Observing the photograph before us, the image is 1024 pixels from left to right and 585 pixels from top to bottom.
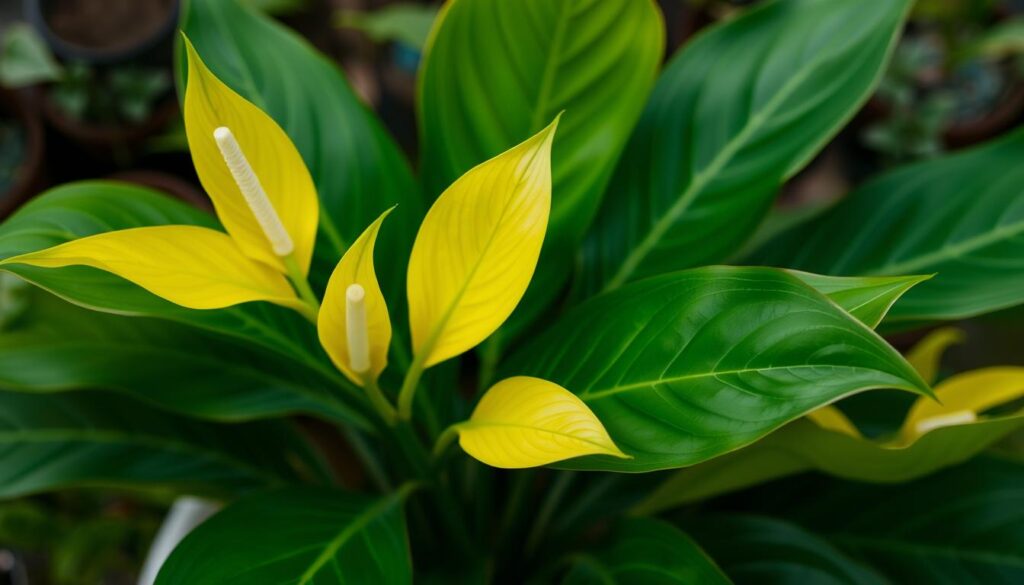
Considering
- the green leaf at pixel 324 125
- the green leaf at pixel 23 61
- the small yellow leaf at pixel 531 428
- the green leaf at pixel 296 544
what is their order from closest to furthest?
1. the small yellow leaf at pixel 531 428
2. the green leaf at pixel 296 544
3. the green leaf at pixel 324 125
4. the green leaf at pixel 23 61

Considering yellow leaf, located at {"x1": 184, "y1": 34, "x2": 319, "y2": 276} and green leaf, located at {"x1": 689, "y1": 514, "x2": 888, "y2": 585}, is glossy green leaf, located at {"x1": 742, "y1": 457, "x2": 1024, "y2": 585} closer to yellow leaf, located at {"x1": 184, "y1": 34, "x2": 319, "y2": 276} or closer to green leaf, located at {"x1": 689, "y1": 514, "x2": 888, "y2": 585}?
green leaf, located at {"x1": 689, "y1": 514, "x2": 888, "y2": 585}

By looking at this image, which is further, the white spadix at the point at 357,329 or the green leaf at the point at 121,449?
the green leaf at the point at 121,449

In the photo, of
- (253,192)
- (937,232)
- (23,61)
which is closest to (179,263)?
(253,192)

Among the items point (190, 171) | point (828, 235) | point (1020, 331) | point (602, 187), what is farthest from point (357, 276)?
point (1020, 331)

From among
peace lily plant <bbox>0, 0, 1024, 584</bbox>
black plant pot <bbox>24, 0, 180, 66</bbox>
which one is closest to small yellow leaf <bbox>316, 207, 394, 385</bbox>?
peace lily plant <bbox>0, 0, 1024, 584</bbox>

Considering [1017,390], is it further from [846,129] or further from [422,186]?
[846,129]

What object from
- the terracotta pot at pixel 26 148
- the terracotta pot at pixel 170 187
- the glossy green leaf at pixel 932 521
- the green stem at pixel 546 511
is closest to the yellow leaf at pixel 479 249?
the green stem at pixel 546 511

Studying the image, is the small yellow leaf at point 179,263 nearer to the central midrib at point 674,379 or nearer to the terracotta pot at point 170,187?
the central midrib at point 674,379
